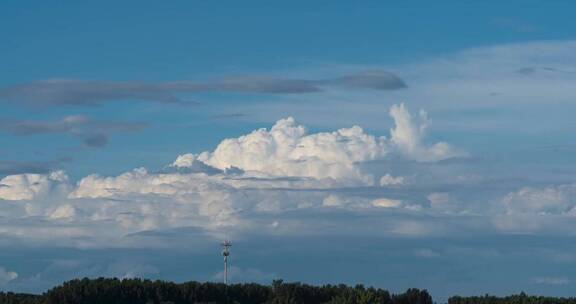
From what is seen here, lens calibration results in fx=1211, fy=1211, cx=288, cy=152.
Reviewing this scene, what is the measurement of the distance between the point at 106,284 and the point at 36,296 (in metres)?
10.5

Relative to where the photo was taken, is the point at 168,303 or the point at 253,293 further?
the point at 253,293

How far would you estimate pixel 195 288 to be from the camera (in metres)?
131

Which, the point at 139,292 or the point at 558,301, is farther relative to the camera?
the point at 139,292

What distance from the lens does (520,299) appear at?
11894 centimetres

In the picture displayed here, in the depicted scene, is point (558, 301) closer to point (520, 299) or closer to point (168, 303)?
point (520, 299)

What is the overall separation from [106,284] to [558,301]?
47.0 m

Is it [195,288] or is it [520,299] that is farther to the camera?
[195,288]

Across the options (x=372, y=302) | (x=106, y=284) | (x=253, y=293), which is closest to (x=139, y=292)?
(x=106, y=284)

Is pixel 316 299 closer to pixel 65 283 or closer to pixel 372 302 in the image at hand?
pixel 372 302

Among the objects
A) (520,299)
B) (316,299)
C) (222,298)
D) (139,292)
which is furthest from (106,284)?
(520,299)

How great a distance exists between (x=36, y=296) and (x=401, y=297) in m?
40.8

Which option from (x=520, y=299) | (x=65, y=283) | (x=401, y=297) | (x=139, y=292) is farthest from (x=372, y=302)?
(x=65, y=283)

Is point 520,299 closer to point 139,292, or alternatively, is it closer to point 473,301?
point 473,301

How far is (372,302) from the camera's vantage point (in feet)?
396
